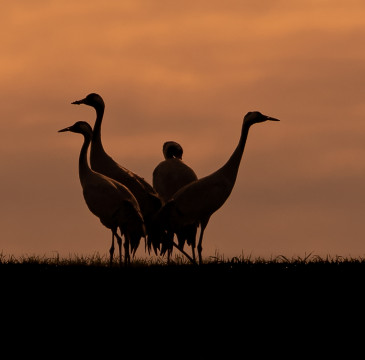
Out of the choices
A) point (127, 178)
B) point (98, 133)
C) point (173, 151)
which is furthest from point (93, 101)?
point (127, 178)

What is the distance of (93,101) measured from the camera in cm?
2164

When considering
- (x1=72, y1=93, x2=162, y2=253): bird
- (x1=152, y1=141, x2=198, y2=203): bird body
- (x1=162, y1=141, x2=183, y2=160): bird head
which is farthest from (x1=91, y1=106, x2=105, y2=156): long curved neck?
(x1=162, y1=141, x2=183, y2=160): bird head

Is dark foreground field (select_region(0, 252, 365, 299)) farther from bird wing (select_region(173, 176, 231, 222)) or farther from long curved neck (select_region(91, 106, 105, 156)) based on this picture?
long curved neck (select_region(91, 106, 105, 156))

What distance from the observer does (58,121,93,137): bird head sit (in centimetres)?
2042

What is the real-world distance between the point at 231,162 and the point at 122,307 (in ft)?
16.7

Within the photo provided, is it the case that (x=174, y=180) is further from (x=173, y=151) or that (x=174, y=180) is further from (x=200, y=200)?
(x=173, y=151)

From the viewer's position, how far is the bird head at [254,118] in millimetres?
20578

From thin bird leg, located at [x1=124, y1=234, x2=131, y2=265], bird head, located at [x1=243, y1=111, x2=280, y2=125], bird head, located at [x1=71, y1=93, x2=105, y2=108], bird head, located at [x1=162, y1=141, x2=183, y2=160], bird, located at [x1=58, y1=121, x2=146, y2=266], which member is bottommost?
thin bird leg, located at [x1=124, y1=234, x2=131, y2=265]

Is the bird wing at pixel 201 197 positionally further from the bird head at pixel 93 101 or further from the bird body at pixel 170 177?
the bird head at pixel 93 101

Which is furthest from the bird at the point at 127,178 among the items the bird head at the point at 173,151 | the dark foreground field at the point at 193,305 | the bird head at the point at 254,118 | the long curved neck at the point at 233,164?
the dark foreground field at the point at 193,305

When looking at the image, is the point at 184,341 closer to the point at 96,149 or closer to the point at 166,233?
the point at 166,233

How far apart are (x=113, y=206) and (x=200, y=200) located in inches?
53.8

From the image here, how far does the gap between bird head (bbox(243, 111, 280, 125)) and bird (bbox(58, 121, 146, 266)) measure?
271 cm

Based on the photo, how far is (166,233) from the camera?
19.5m
